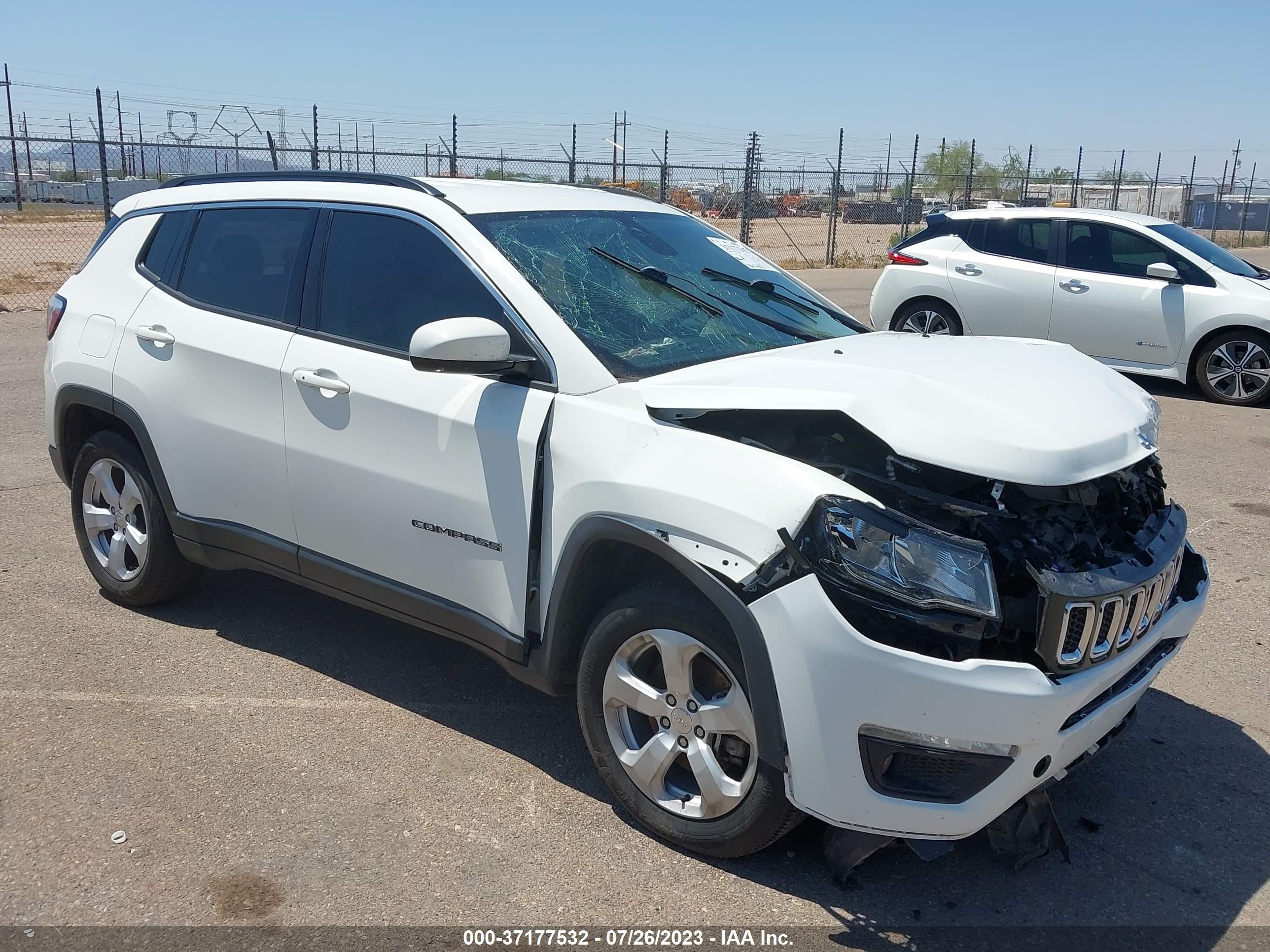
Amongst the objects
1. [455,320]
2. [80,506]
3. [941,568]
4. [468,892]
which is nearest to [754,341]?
[455,320]

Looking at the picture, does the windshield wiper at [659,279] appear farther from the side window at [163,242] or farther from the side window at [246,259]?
the side window at [163,242]

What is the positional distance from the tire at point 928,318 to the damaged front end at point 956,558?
840 centimetres

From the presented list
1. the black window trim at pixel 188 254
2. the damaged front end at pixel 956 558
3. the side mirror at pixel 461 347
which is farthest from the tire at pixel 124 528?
the damaged front end at pixel 956 558

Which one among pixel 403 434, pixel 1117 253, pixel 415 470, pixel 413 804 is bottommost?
pixel 413 804

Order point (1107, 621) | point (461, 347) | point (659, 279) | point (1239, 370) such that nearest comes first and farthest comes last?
point (1107, 621), point (461, 347), point (659, 279), point (1239, 370)

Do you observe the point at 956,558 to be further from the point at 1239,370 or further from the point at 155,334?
the point at 1239,370

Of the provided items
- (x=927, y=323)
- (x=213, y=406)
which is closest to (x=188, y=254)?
(x=213, y=406)

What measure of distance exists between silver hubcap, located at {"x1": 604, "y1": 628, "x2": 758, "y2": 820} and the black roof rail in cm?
176

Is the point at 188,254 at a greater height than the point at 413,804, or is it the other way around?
the point at 188,254

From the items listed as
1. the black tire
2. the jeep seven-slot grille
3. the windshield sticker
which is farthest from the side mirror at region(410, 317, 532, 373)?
the black tire

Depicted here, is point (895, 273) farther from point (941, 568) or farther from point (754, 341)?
point (941, 568)

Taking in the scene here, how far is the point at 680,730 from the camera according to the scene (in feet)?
10.3

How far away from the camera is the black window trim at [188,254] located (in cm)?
411

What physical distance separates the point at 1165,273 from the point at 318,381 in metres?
8.55
